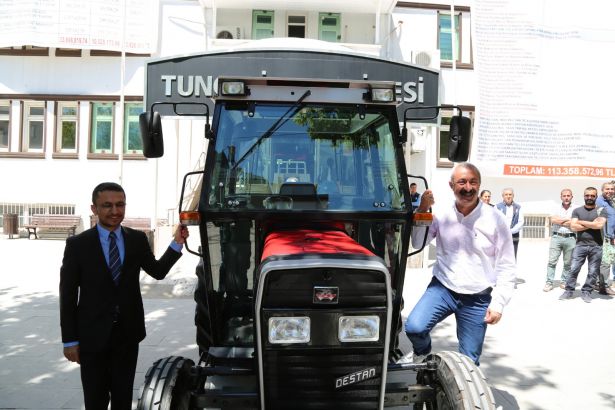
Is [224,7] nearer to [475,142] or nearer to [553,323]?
[475,142]

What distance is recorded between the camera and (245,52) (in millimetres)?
9281

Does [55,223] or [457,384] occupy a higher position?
[55,223]

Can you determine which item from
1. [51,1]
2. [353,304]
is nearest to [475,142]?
[51,1]

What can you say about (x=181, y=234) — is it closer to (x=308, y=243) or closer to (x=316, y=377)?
(x=308, y=243)

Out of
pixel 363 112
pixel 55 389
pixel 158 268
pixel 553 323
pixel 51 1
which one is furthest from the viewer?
pixel 51 1

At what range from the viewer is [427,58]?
1616 cm

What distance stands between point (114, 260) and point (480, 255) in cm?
261

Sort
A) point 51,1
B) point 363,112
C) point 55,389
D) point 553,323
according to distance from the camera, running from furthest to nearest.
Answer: point 51,1, point 553,323, point 55,389, point 363,112

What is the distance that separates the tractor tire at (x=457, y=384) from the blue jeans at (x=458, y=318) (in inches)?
20.2

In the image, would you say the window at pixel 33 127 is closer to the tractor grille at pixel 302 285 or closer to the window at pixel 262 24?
the window at pixel 262 24

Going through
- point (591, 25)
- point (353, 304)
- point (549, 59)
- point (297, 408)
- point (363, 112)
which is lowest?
point (297, 408)

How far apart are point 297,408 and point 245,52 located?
292 inches

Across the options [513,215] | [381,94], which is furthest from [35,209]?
[381,94]

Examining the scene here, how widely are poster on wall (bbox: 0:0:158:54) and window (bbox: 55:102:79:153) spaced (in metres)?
2.30
